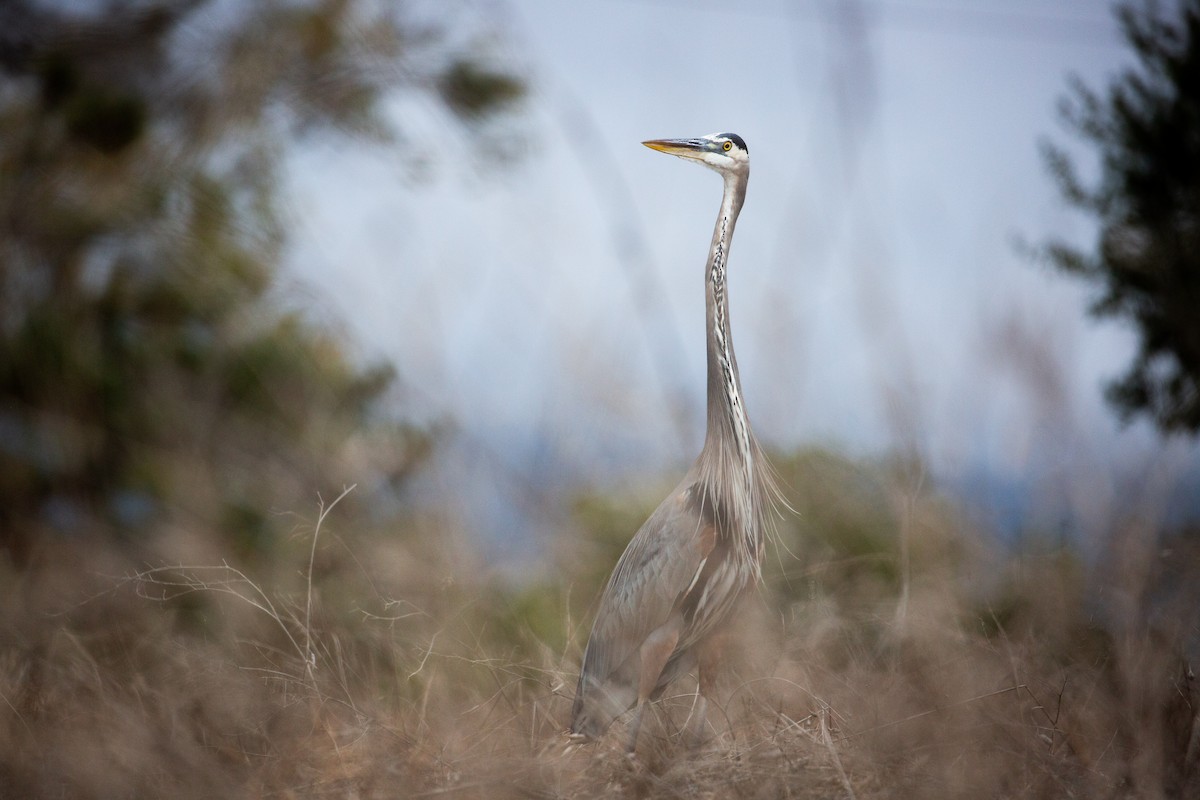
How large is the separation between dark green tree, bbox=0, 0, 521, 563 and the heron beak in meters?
3.47

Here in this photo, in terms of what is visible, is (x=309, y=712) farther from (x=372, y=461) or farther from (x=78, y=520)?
(x=78, y=520)

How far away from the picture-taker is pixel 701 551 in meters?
2.14

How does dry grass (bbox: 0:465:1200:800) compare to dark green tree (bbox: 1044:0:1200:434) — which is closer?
dry grass (bbox: 0:465:1200:800)

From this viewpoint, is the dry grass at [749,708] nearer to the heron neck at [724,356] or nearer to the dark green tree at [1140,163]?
the heron neck at [724,356]

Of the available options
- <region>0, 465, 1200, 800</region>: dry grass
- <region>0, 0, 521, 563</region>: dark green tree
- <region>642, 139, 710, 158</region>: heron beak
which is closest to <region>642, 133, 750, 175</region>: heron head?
<region>642, 139, 710, 158</region>: heron beak

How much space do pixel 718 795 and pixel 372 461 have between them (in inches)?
157

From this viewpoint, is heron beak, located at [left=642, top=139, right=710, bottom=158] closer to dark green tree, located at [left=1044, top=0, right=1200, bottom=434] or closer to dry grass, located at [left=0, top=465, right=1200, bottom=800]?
dry grass, located at [left=0, top=465, right=1200, bottom=800]

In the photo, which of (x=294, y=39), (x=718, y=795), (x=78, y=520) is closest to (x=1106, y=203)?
(x=294, y=39)

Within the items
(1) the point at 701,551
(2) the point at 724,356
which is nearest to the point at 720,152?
(2) the point at 724,356

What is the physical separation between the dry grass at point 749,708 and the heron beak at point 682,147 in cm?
88

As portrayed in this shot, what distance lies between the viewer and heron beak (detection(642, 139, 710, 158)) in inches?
81.5

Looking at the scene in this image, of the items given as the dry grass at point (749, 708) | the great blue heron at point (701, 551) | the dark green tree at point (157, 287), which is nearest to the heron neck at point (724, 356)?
the great blue heron at point (701, 551)

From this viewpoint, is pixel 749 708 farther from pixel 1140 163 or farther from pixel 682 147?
pixel 1140 163

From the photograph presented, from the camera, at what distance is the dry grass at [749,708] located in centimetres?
162
